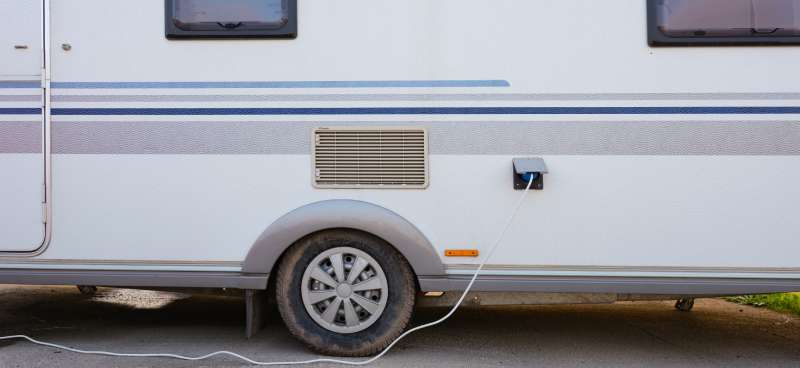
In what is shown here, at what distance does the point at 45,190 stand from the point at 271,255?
56.2 inches

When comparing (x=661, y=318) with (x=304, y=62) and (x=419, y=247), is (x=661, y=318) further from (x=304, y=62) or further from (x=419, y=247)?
(x=304, y=62)

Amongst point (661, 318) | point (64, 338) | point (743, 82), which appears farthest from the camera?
point (661, 318)

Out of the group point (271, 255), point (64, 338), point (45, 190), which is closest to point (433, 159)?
point (271, 255)

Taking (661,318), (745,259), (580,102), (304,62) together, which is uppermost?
(304,62)

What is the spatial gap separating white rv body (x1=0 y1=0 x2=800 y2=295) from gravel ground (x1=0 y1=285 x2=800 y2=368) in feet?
1.74

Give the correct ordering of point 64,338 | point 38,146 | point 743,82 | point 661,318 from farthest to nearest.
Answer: point 661,318 < point 64,338 < point 38,146 < point 743,82

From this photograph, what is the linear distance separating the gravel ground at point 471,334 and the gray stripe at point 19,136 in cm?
129

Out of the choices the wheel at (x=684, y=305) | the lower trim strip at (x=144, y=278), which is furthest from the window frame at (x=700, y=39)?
the lower trim strip at (x=144, y=278)

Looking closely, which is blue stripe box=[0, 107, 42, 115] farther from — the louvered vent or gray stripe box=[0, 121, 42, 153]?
the louvered vent

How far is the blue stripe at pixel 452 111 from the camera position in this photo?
353 centimetres

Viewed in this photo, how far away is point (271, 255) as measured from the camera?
146 inches

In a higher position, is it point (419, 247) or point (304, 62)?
point (304, 62)

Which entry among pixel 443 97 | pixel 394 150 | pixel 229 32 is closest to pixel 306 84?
pixel 229 32

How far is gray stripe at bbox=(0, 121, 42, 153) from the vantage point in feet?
12.3
